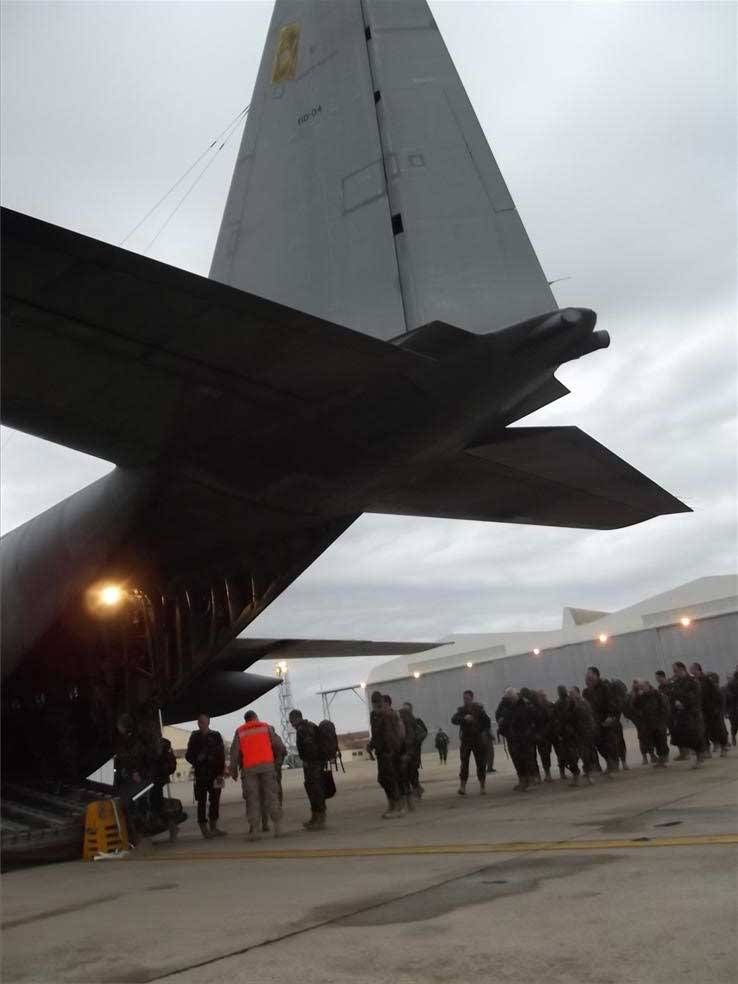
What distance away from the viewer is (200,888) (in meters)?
6.02

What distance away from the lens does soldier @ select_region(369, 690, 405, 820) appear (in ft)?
30.3

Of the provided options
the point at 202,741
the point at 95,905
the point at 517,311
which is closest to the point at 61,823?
the point at 202,741

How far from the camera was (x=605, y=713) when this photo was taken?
35.7 feet

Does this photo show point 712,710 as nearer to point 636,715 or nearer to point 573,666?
point 636,715

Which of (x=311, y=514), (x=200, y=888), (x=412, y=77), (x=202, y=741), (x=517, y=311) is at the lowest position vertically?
(x=200, y=888)

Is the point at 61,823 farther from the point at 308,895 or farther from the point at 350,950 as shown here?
the point at 350,950

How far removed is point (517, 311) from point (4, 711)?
920cm

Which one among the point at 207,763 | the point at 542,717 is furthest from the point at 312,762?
the point at 542,717

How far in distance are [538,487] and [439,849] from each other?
16.1ft

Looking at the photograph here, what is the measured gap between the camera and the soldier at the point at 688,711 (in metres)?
10.4

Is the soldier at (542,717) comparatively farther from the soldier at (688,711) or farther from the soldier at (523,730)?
the soldier at (688,711)

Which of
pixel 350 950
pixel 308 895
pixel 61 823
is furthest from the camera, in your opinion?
pixel 61 823

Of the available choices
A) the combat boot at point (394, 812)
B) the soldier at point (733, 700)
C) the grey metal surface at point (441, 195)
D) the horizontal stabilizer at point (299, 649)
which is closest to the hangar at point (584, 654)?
the horizontal stabilizer at point (299, 649)

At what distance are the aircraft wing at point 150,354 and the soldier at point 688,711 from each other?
19.3 ft
